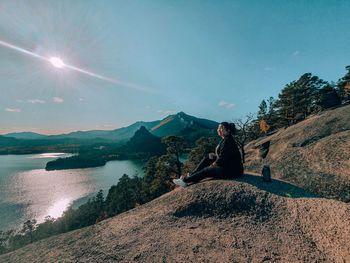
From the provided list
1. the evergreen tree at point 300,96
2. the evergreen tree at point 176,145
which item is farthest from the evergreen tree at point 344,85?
the evergreen tree at point 176,145

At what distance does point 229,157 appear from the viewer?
4.43m

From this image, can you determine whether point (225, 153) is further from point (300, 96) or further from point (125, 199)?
Result: point (300, 96)

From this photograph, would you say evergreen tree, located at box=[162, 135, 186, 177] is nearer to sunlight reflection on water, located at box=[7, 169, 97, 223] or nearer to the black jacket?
the black jacket

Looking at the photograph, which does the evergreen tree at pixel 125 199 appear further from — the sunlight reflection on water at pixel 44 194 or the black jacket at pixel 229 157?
the black jacket at pixel 229 157

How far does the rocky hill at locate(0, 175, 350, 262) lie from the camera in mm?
2650

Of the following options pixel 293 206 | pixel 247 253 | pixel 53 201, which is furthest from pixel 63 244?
pixel 53 201

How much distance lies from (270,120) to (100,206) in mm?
48787

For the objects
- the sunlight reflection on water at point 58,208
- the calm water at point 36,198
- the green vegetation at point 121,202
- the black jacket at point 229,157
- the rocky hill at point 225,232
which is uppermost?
the black jacket at point 229,157

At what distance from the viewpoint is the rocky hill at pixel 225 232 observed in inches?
104

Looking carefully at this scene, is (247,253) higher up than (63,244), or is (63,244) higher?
(247,253)

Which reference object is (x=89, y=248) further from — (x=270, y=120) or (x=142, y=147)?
(x=142, y=147)

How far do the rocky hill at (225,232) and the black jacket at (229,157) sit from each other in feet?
1.47

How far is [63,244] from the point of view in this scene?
12.2ft

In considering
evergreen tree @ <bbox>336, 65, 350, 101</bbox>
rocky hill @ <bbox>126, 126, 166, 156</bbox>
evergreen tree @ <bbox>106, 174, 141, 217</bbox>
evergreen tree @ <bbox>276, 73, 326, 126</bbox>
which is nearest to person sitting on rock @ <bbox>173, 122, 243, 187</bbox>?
evergreen tree @ <bbox>106, 174, 141, 217</bbox>
